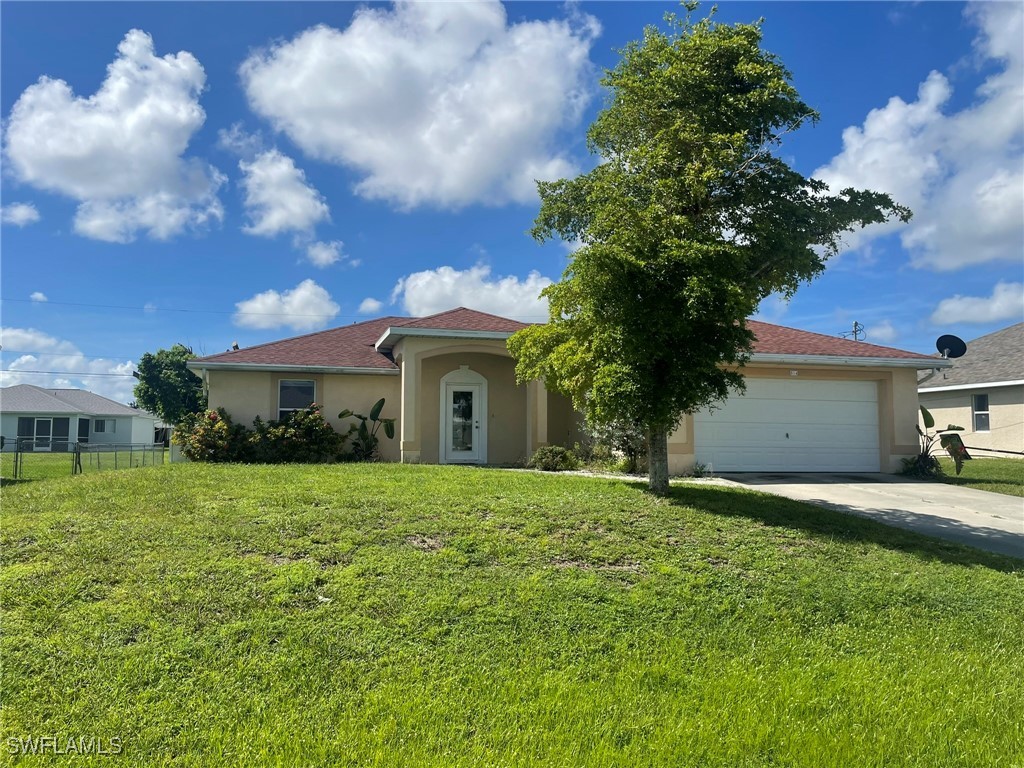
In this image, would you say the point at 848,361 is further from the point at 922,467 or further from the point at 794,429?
the point at 922,467

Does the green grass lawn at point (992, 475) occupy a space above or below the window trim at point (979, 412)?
below

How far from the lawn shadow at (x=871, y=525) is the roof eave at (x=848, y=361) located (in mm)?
5504

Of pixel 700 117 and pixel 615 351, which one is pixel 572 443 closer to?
pixel 615 351

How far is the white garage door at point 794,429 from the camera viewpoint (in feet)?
50.6

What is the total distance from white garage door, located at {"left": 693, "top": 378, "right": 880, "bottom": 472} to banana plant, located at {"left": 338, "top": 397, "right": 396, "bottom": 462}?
7670 mm

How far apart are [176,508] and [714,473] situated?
1127cm

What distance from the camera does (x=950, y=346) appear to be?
739 inches

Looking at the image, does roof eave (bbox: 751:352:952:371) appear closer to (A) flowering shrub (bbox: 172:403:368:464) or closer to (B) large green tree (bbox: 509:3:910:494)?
(B) large green tree (bbox: 509:3:910:494)

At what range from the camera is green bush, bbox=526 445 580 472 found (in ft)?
48.4

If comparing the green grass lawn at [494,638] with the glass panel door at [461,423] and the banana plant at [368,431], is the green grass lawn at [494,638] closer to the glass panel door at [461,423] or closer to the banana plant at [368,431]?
the banana plant at [368,431]

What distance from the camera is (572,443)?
1767 cm

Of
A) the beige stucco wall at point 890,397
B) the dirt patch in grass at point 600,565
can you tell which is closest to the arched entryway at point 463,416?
the beige stucco wall at point 890,397

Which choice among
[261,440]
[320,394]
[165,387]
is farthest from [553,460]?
[165,387]

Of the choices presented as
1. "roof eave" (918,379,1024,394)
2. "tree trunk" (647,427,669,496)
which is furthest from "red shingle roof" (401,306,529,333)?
"roof eave" (918,379,1024,394)
